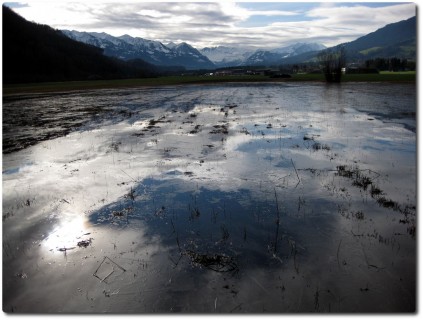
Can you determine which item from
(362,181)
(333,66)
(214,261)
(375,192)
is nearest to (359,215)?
(375,192)

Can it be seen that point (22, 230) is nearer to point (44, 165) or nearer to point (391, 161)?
point (44, 165)

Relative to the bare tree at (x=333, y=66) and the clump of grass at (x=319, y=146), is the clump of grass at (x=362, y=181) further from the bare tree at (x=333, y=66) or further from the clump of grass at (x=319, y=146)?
the bare tree at (x=333, y=66)

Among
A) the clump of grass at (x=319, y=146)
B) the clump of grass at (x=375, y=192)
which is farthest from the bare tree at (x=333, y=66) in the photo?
the clump of grass at (x=375, y=192)

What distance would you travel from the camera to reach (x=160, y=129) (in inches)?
1178

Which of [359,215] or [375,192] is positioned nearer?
[359,215]

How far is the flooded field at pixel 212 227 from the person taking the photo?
306 inches

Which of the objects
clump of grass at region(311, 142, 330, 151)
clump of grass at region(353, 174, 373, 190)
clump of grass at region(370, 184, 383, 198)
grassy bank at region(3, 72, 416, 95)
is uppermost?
grassy bank at region(3, 72, 416, 95)

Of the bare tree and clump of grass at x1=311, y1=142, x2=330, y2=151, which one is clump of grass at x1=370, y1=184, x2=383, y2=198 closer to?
clump of grass at x1=311, y1=142, x2=330, y2=151

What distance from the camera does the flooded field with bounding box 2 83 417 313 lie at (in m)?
7.77

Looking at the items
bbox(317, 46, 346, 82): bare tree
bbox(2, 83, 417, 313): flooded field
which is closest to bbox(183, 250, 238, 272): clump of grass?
bbox(2, 83, 417, 313): flooded field

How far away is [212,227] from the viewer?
434 inches

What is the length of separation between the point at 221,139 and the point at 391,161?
11.4 metres

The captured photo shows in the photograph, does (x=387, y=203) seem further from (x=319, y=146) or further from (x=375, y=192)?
(x=319, y=146)

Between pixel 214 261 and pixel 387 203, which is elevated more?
pixel 387 203
